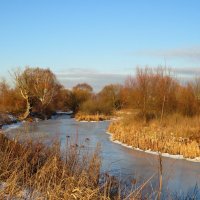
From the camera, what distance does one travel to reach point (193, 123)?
52.9 ft

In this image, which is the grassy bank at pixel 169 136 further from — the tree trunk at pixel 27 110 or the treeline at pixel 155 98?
the tree trunk at pixel 27 110

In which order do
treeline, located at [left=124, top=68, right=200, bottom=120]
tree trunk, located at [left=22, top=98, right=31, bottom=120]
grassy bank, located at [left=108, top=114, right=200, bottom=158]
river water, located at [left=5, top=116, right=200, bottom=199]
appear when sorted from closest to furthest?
river water, located at [left=5, top=116, right=200, bottom=199], grassy bank, located at [left=108, top=114, right=200, bottom=158], treeline, located at [left=124, top=68, right=200, bottom=120], tree trunk, located at [left=22, top=98, right=31, bottom=120]

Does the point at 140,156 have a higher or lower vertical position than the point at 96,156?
lower

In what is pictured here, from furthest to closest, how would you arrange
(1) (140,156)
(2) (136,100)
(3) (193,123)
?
(2) (136,100) < (3) (193,123) < (1) (140,156)

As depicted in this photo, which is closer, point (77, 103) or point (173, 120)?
point (173, 120)

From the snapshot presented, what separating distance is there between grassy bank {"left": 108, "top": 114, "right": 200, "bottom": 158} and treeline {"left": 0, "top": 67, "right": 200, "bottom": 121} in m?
1.12

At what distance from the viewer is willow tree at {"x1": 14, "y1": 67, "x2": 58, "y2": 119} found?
110 ft

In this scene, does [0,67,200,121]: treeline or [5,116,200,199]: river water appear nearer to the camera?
[5,116,200,199]: river water

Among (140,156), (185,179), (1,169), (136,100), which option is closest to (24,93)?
(136,100)

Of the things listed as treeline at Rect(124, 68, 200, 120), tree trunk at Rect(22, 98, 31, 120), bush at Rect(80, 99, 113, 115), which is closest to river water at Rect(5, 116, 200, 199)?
treeline at Rect(124, 68, 200, 120)

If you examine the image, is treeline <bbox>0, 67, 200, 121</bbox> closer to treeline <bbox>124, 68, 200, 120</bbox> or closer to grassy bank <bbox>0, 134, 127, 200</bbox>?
treeline <bbox>124, 68, 200, 120</bbox>

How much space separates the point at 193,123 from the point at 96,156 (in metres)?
11.0

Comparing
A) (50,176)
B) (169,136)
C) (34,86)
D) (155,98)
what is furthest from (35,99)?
(50,176)

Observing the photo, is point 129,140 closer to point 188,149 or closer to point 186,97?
point 188,149
